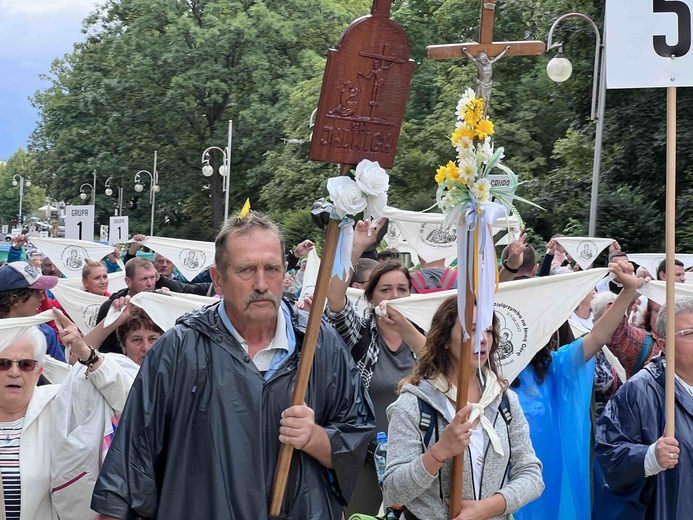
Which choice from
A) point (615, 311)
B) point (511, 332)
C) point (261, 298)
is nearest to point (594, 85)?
point (511, 332)

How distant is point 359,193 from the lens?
363cm

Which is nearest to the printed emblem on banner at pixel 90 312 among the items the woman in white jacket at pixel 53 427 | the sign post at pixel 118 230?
the woman in white jacket at pixel 53 427

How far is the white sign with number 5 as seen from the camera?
4844 millimetres

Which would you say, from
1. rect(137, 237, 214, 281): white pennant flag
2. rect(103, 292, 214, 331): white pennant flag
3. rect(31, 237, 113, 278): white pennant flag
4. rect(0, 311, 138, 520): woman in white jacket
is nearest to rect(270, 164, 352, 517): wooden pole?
rect(0, 311, 138, 520): woman in white jacket

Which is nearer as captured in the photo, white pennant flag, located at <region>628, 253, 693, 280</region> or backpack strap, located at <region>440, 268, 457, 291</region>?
backpack strap, located at <region>440, 268, 457, 291</region>

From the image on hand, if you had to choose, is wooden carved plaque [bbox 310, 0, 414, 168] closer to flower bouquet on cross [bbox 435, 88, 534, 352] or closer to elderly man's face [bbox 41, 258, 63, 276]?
flower bouquet on cross [bbox 435, 88, 534, 352]

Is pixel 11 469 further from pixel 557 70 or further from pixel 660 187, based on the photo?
pixel 660 187

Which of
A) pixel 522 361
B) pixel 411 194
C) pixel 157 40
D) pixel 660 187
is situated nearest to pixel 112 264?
pixel 522 361

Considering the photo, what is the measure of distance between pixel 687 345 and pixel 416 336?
1270 mm

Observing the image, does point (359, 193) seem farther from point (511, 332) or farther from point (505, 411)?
point (511, 332)

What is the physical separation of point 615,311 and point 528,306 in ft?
2.94

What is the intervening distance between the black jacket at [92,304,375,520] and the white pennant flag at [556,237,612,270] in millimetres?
9942

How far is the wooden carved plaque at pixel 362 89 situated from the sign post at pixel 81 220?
15466 mm

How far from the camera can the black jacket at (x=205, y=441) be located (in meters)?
3.45
